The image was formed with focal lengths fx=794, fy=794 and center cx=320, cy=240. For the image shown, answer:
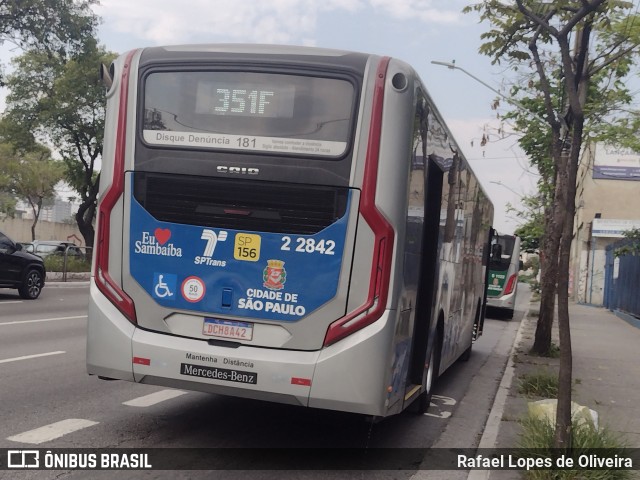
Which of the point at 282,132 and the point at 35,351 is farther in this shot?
the point at 35,351

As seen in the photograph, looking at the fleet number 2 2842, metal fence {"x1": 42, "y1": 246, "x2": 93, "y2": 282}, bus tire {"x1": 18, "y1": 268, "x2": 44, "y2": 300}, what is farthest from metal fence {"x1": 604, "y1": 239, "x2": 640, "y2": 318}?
the fleet number 2 2842

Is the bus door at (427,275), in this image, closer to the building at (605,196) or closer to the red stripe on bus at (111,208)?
the red stripe on bus at (111,208)

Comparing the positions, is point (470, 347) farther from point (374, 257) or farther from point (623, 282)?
point (623, 282)

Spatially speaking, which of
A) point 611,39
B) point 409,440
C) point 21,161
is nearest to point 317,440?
point 409,440

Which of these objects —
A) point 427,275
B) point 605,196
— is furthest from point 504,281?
point 605,196

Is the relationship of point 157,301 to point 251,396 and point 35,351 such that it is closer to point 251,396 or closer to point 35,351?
point 251,396

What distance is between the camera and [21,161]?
51.9 m

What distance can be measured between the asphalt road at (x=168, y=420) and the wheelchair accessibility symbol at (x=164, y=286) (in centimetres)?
119

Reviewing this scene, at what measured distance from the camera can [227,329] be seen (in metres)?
5.97

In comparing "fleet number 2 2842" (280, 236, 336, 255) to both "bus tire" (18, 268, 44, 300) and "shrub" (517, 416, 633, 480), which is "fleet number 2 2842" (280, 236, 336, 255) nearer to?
"shrub" (517, 416, 633, 480)

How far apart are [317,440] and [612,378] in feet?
23.8

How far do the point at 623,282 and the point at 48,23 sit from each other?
2297 cm

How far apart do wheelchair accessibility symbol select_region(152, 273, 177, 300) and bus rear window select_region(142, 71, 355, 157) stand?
1.02 metres

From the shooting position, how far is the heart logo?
20.2 feet
